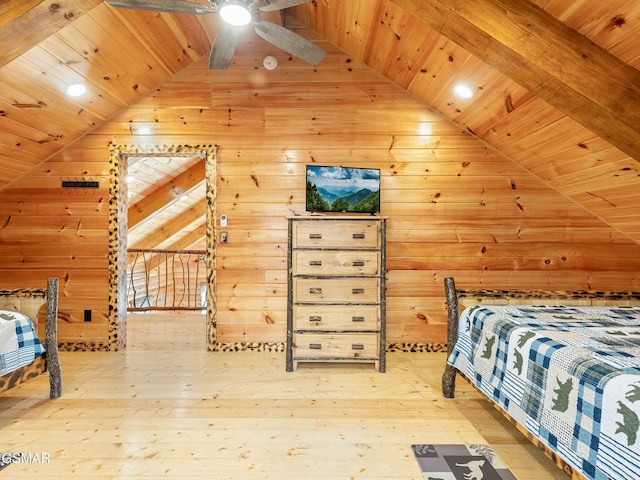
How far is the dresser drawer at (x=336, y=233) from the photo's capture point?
296 cm

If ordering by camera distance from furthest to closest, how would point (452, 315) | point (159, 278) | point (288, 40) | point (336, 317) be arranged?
point (159, 278), point (336, 317), point (452, 315), point (288, 40)

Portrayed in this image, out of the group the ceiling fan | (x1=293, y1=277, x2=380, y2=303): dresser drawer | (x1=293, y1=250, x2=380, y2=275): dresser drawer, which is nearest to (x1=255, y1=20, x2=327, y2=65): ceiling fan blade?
the ceiling fan

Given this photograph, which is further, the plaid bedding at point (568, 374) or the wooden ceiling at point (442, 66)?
the wooden ceiling at point (442, 66)

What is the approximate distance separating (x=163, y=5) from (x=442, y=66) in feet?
6.68

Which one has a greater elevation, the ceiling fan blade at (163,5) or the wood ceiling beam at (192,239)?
the ceiling fan blade at (163,5)

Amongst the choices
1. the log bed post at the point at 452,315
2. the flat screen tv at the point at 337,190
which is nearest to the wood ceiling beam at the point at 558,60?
the log bed post at the point at 452,315

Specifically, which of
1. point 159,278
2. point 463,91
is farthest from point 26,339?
point 159,278

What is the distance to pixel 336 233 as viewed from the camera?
2.96m

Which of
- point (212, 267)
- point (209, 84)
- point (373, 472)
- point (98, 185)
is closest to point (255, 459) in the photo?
point (373, 472)

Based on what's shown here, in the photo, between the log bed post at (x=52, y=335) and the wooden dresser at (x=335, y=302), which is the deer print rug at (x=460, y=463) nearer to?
the wooden dresser at (x=335, y=302)

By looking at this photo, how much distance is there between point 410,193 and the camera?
353 centimetres

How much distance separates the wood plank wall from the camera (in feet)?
11.5

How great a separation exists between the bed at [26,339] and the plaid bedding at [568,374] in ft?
8.77

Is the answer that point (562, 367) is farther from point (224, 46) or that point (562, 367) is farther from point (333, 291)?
point (224, 46)
